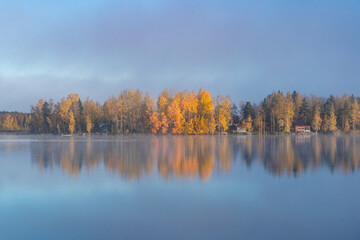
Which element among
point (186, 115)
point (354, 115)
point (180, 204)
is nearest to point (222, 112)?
point (186, 115)

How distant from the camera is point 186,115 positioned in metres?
80.4

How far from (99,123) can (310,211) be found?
8850cm

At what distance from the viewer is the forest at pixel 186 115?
78.5m

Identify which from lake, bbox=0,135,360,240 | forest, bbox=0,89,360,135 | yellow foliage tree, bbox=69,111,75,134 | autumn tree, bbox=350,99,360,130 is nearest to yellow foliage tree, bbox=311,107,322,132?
forest, bbox=0,89,360,135

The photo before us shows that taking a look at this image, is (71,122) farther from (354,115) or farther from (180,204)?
(354,115)

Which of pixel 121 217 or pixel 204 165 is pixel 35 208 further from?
pixel 204 165

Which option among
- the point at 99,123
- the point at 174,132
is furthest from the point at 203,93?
the point at 99,123

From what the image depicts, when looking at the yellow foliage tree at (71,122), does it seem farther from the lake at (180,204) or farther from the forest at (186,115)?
the lake at (180,204)

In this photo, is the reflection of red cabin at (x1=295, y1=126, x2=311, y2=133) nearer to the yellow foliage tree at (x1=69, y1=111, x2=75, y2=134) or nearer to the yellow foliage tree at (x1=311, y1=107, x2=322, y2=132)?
the yellow foliage tree at (x1=311, y1=107, x2=322, y2=132)

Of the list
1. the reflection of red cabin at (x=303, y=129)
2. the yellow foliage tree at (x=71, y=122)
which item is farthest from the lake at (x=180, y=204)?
the reflection of red cabin at (x=303, y=129)

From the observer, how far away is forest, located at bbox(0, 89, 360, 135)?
Answer: 78.5 metres

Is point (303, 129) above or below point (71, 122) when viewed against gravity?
below

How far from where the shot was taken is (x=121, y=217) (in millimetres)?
7387

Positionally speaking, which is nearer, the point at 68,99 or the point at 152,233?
the point at 152,233
